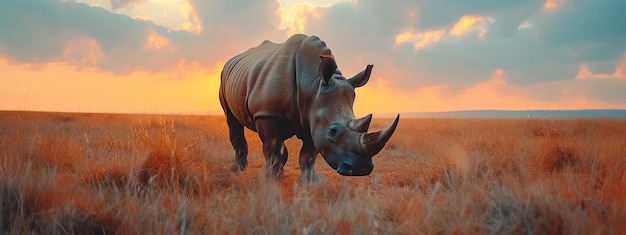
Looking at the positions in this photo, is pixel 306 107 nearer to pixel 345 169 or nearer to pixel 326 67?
pixel 326 67

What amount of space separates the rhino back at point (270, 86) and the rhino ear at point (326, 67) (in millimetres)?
596

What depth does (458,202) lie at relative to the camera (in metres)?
2.82

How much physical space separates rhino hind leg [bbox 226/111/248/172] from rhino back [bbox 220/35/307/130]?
833 mm

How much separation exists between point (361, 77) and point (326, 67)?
1.91ft

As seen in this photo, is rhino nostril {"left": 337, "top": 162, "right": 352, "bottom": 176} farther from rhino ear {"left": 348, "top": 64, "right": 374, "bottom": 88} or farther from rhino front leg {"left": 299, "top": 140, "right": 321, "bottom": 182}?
rhino front leg {"left": 299, "top": 140, "right": 321, "bottom": 182}

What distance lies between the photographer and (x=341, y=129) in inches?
162

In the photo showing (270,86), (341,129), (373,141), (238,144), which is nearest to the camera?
(373,141)

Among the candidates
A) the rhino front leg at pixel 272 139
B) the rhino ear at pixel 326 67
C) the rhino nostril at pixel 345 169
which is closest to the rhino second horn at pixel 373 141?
the rhino nostril at pixel 345 169

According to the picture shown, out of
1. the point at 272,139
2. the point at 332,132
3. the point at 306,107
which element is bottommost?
the point at 272,139

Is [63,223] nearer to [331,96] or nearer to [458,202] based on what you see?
[458,202]

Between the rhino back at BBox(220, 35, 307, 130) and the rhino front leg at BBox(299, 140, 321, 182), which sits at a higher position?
the rhino back at BBox(220, 35, 307, 130)

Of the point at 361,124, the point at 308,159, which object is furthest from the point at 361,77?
the point at 308,159

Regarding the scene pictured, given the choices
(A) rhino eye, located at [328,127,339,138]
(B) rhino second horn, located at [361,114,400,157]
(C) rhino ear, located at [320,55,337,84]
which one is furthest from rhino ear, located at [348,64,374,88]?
(B) rhino second horn, located at [361,114,400,157]

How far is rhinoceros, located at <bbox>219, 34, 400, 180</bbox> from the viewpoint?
13.1ft
